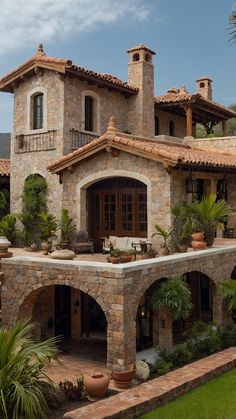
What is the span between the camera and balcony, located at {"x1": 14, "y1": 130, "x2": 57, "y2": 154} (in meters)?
21.6

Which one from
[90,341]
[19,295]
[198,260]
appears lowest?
[90,341]

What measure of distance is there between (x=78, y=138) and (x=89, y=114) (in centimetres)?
175

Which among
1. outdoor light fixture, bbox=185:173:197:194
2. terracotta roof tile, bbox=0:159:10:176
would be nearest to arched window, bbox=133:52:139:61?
terracotta roof tile, bbox=0:159:10:176

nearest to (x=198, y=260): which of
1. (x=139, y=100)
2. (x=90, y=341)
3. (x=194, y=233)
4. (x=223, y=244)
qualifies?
(x=194, y=233)

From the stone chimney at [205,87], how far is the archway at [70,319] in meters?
20.3

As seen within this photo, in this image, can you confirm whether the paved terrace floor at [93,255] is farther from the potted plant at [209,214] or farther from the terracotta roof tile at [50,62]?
the terracotta roof tile at [50,62]

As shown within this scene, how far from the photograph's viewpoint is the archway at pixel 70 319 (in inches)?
648

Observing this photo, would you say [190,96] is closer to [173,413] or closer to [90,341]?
[90,341]

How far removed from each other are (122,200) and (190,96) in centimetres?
952

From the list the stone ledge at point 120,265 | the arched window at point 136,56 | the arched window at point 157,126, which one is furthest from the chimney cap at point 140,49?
the stone ledge at point 120,265

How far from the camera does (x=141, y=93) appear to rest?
81.3 feet

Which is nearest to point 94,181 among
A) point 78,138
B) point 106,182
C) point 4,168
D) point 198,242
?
point 106,182

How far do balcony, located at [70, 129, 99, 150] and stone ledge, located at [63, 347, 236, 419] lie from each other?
11.5 m

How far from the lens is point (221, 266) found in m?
16.8
